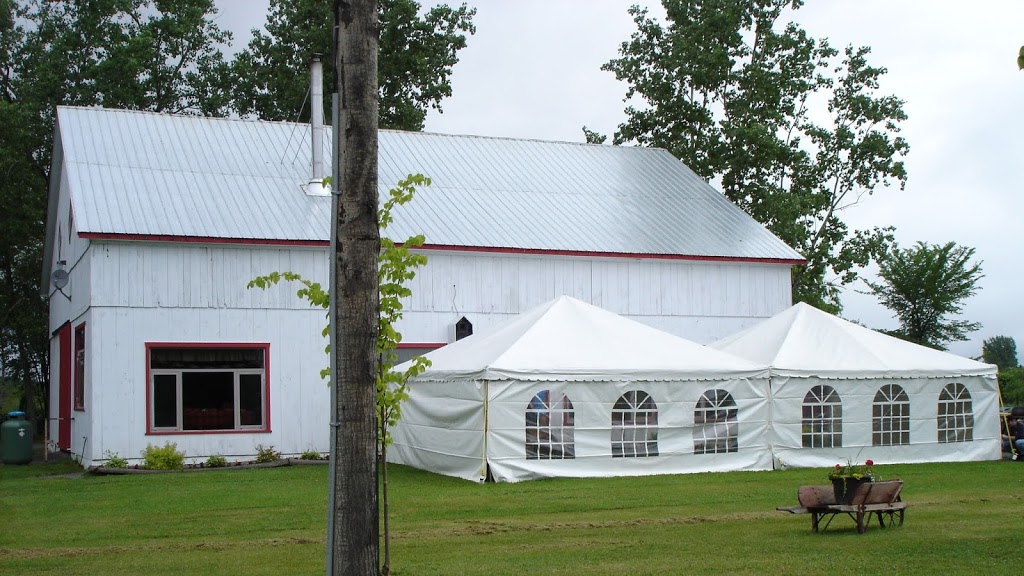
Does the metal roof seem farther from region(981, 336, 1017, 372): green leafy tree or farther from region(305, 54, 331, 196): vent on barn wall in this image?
region(981, 336, 1017, 372): green leafy tree

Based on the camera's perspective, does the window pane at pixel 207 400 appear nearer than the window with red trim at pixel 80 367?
Yes

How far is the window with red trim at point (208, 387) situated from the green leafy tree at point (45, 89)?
49.2 feet

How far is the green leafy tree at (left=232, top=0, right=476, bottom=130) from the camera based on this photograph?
40344 mm

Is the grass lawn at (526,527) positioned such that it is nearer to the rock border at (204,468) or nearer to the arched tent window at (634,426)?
the arched tent window at (634,426)

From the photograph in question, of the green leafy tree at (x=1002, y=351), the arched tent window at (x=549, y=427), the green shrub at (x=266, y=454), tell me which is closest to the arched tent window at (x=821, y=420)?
the arched tent window at (x=549, y=427)

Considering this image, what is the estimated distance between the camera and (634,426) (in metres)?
20.0

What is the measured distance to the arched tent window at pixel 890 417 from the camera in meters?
21.8

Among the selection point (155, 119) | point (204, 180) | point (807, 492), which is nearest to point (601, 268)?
point (204, 180)

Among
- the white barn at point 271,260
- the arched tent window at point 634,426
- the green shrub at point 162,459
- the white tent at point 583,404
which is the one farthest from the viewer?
the white barn at point 271,260

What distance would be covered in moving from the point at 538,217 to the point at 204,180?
7.81m

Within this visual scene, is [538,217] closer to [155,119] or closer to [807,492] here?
[155,119]

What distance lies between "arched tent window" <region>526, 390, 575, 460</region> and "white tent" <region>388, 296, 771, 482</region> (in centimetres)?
2

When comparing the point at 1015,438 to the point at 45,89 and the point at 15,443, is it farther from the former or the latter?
the point at 45,89

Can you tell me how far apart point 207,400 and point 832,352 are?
12.4 metres
